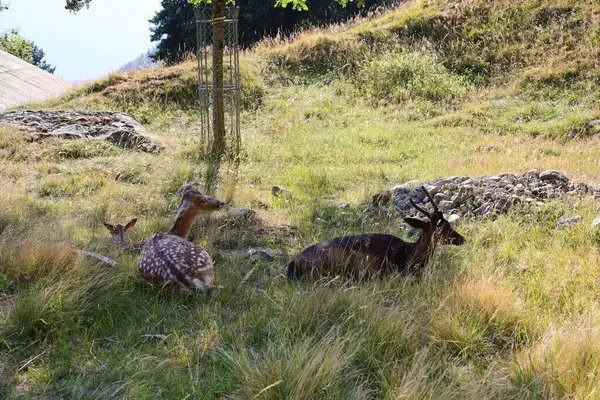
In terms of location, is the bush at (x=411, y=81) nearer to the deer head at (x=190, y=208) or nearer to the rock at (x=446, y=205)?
the rock at (x=446, y=205)

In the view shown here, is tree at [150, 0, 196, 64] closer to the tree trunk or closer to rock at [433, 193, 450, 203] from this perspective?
the tree trunk

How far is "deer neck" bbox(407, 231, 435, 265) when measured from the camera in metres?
4.30

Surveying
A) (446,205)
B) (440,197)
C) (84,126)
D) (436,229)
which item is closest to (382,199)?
(440,197)

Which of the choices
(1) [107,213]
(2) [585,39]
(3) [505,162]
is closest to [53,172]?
(1) [107,213]

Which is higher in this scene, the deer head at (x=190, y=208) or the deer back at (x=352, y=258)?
the deer head at (x=190, y=208)

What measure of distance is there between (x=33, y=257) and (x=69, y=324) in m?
0.80

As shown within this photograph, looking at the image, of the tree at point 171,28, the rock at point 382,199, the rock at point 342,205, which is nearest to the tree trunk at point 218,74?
the rock at point 342,205

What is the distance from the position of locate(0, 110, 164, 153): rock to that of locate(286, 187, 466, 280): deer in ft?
22.8

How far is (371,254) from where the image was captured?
4.32m

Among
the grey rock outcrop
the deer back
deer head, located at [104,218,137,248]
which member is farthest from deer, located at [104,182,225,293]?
the grey rock outcrop

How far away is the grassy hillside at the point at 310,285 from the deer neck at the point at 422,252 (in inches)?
7.9

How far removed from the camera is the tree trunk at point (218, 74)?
31.6ft

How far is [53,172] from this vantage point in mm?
8672

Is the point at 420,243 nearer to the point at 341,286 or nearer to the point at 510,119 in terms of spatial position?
the point at 341,286
